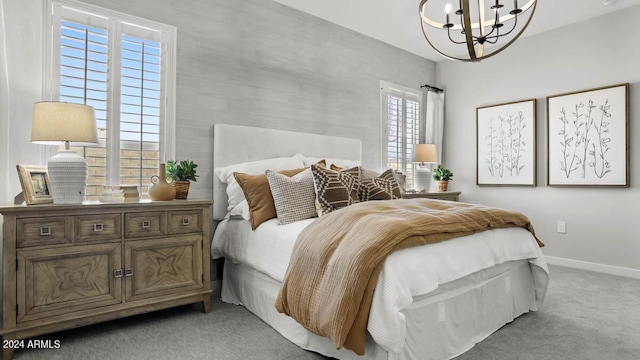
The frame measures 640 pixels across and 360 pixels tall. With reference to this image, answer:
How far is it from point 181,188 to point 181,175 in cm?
10

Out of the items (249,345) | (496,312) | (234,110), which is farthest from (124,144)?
(496,312)

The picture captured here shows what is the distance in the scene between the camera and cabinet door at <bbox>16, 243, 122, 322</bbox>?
6.52 feet

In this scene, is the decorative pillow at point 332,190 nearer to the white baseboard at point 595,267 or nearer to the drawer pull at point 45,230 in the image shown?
the drawer pull at point 45,230

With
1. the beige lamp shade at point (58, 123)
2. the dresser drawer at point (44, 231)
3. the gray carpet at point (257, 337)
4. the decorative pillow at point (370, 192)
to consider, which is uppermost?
the beige lamp shade at point (58, 123)

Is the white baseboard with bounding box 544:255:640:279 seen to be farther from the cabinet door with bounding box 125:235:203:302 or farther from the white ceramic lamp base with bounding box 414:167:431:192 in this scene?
the cabinet door with bounding box 125:235:203:302

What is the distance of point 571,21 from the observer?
4.02 metres

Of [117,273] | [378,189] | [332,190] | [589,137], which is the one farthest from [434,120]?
[117,273]

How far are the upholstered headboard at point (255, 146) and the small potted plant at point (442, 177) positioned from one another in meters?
1.61

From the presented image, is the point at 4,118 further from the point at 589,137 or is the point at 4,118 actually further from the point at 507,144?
the point at 589,137

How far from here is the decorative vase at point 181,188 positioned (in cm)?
274

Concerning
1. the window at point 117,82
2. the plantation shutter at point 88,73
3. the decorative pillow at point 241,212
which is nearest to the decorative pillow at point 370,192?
the decorative pillow at point 241,212

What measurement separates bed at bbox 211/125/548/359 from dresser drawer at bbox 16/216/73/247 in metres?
1.08

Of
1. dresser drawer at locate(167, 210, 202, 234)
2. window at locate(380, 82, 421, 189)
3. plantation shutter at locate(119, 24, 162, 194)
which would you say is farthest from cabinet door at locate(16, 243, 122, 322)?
window at locate(380, 82, 421, 189)

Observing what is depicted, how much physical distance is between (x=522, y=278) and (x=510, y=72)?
307cm
